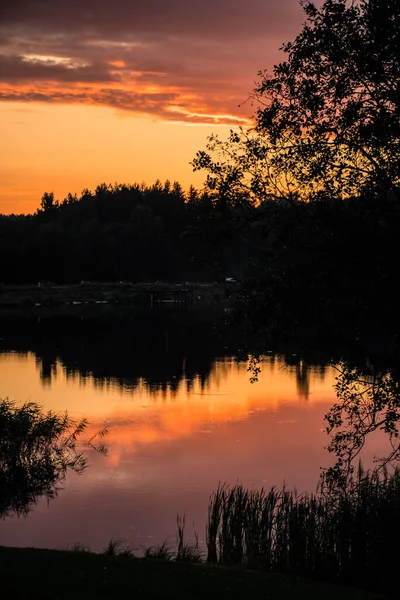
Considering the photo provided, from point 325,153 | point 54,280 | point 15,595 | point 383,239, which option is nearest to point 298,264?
point 383,239

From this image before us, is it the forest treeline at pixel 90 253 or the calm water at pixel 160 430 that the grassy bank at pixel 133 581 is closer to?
the calm water at pixel 160 430

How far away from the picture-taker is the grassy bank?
50.6 feet

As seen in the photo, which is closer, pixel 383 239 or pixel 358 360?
pixel 383 239

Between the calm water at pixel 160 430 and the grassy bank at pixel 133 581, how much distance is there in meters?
7.73

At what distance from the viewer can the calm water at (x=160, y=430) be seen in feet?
89.9

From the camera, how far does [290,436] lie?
41.9 m

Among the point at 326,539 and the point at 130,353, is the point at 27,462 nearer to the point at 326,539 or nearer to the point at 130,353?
the point at 326,539

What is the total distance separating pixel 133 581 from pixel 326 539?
5.76 m

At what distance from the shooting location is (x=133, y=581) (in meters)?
16.1

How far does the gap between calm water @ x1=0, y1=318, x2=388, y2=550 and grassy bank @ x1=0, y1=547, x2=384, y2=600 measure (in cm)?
773

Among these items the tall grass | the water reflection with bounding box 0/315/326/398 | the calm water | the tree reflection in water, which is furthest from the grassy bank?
the water reflection with bounding box 0/315/326/398

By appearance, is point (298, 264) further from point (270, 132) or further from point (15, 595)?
point (15, 595)

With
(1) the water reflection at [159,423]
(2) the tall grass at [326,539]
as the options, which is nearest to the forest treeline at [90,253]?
(1) the water reflection at [159,423]

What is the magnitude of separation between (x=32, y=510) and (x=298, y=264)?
1284 centimetres
